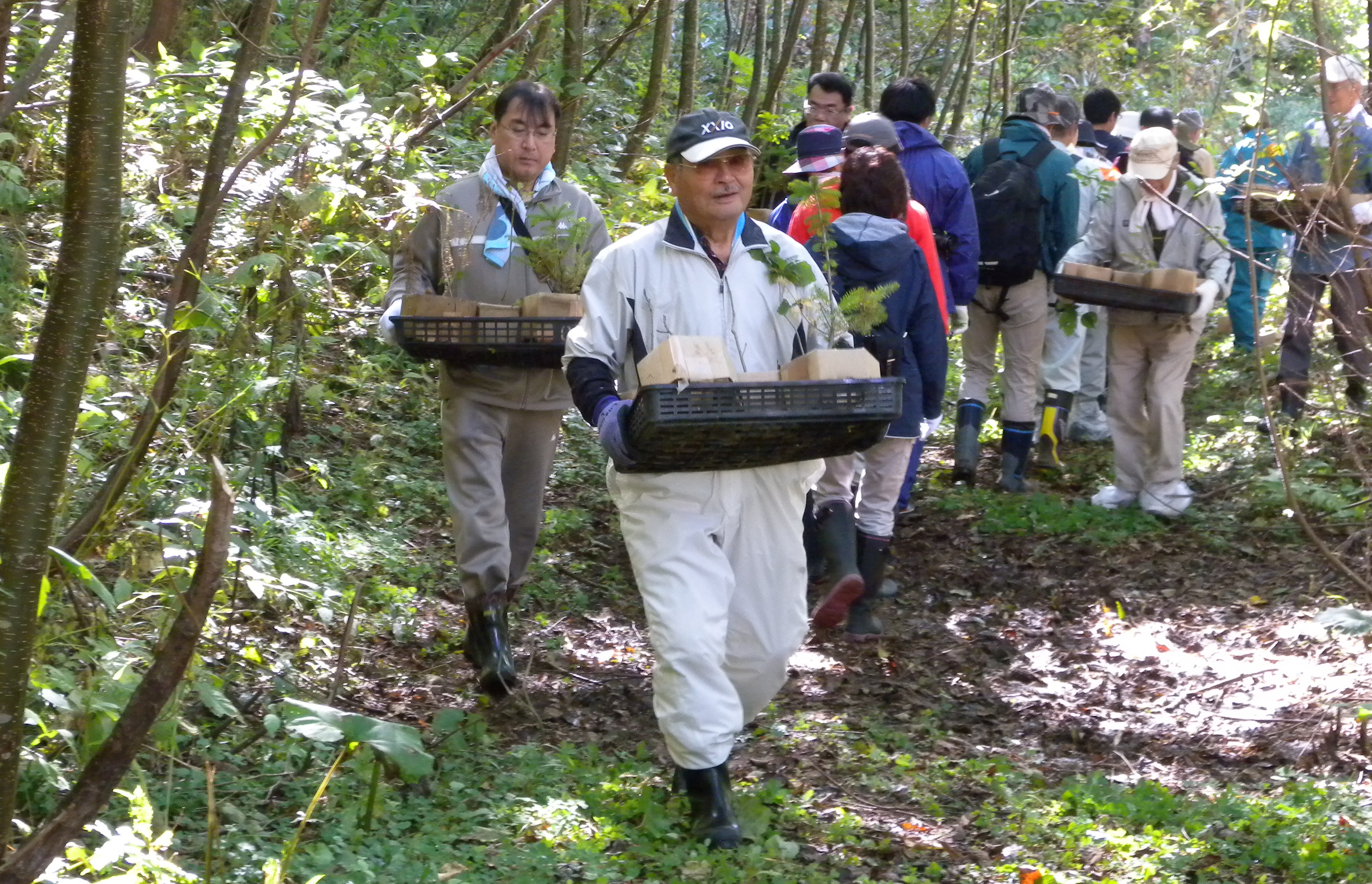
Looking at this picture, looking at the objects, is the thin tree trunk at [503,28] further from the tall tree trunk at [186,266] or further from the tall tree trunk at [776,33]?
the tall tree trunk at [186,266]

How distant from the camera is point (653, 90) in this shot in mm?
11859

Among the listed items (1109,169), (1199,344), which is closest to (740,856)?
(1109,169)

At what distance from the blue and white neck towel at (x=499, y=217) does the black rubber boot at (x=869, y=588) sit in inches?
93.4

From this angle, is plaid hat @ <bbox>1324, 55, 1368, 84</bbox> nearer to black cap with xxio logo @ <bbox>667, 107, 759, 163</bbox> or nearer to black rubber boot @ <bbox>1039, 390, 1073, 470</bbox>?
black cap with xxio logo @ <bbox>667, 107, 759, 163</bbox>

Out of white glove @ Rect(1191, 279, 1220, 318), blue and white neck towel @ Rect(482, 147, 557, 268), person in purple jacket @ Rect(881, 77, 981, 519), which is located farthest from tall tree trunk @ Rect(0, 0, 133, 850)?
→ white glove @ Rect(1191, 279, 1220, 318)

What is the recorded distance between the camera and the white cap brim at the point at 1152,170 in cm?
834

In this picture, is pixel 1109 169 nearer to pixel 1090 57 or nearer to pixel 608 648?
pixel 608 648

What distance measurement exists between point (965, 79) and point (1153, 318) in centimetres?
699

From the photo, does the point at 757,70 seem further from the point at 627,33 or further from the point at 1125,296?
the point at 1125,296

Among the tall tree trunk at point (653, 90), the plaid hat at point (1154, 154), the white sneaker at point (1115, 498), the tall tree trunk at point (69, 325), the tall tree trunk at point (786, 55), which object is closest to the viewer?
the tall tree trunk at point (69, 325)

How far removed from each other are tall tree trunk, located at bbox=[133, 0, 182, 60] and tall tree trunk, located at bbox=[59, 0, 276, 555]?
5190mm

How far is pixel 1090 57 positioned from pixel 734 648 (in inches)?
713

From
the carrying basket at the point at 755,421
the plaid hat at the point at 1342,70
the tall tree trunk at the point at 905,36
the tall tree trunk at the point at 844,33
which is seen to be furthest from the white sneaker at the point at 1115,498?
the tall tree trunk at the point at 905,36

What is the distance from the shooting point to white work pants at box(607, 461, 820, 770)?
434 cm
